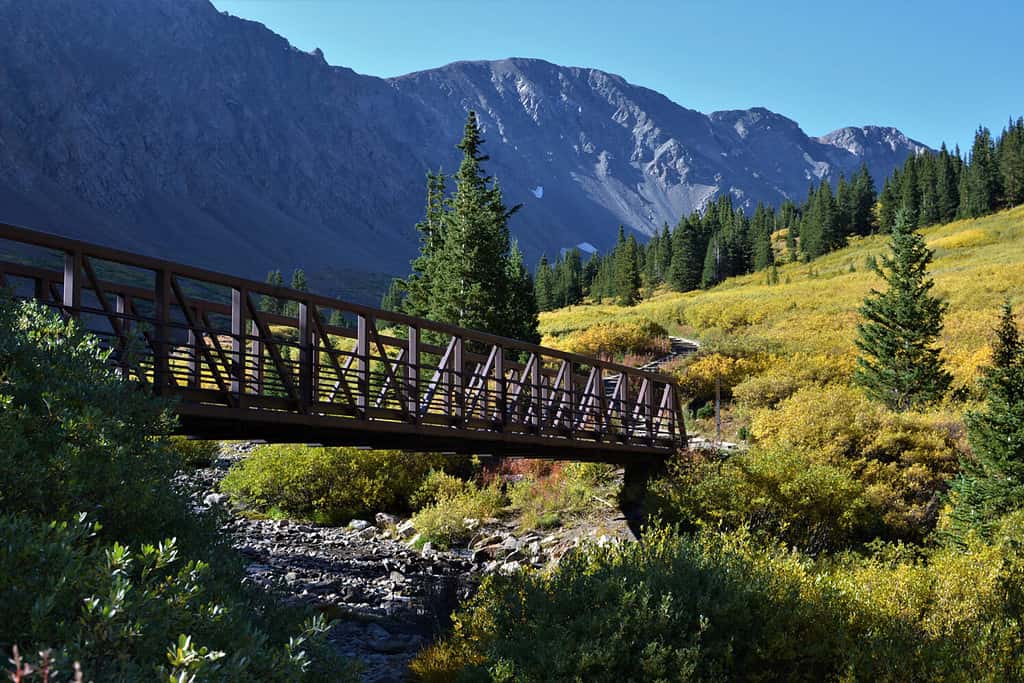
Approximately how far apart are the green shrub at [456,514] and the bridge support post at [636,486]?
11.1ft

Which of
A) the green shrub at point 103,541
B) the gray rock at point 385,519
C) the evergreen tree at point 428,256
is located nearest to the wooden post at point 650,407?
the gray rock at point 385,519

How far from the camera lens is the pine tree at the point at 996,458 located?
46.5ft

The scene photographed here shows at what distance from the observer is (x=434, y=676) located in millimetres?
10617

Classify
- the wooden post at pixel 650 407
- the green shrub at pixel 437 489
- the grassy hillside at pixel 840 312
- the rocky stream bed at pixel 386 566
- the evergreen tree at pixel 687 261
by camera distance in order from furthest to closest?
the evergreen tree at pixel 687 261 < the grassy hillside at pixel 840 312 < the green shrub at pixel 437 489 < the wooden post at pixel 650 407 < the rocky stream bed at pixel 386 566

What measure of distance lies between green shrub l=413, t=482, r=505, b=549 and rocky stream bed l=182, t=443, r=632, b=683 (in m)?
0.33

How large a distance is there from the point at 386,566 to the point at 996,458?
38.5ft

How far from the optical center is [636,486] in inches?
768

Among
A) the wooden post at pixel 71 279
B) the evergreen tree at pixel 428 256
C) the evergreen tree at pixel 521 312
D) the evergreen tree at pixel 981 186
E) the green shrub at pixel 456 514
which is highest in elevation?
the evergreen tree at pixel 981 186

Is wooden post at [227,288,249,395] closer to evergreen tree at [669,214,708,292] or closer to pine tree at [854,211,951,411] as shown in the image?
pine tree at [854,211,951,411]

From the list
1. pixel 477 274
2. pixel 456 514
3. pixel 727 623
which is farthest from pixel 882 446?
pixel 477 274

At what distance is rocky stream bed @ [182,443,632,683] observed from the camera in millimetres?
12805

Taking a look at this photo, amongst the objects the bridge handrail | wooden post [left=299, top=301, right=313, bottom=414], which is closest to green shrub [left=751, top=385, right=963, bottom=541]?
the bridge handrail

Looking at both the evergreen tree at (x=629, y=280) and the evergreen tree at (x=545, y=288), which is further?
the evergreen tree at (x=545, y=288)

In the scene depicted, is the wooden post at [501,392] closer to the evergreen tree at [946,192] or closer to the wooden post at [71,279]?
the wooden post at [71,279]
